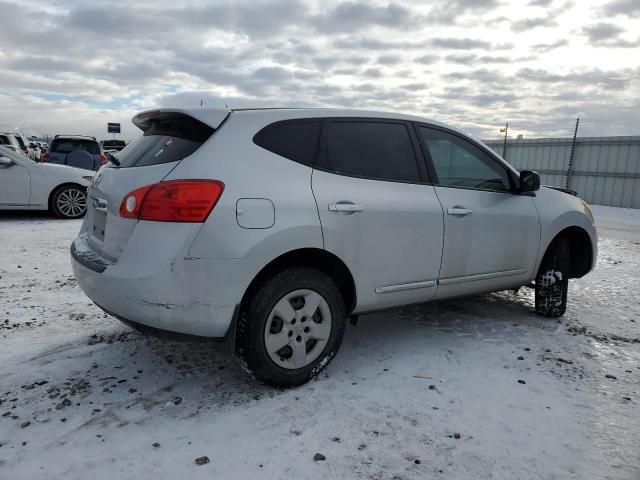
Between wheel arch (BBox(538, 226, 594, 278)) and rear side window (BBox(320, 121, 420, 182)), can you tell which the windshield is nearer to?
rear side window (BBox(320, 121, 420, 182))

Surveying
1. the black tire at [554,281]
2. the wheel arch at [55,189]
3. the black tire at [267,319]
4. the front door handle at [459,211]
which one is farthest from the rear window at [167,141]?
the wheel arch at [55,189]

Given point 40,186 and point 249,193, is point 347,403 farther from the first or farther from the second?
point 40,186

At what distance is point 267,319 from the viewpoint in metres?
2.92

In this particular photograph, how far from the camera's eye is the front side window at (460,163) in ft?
12.6

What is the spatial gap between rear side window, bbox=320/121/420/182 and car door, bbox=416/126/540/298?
0.20m

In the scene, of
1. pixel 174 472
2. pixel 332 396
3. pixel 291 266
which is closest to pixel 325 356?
pixel 332 396

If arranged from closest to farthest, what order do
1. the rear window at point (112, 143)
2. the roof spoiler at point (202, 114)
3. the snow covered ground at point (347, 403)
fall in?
the snow covered ground at point (347, 403) < the roof spoiler at point (202, 114) < the rear window at point (112, 143)

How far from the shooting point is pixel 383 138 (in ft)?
11.8

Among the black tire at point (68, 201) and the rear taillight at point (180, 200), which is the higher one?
the rear taillight at point (180, 200)

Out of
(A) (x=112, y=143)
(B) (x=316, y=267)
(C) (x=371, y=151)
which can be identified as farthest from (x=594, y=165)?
(A) (x=112, y=143)

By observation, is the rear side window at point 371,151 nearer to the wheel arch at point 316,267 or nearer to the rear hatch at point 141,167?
the wheel arch at point 316,267

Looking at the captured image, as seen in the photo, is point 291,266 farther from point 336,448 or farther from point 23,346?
point 23,346

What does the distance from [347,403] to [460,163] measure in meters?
2.16

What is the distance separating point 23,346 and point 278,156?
7.73 ft
